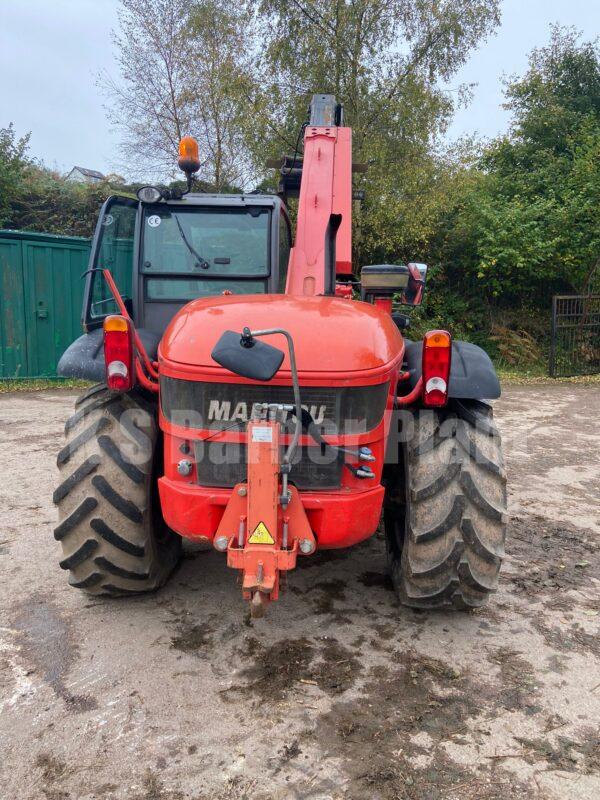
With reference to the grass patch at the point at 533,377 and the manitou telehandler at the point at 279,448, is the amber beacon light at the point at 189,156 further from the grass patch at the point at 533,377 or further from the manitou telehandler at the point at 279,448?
the grass patch at the point at 533,377

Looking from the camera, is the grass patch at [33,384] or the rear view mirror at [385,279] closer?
the rear view mirror at [385,279]

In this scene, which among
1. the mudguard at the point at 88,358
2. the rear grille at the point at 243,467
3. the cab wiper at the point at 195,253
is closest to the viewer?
the rear grille at the point at 243,467

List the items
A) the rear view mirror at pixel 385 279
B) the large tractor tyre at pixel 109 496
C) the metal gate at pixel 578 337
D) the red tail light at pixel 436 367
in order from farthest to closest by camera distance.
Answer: the metal gate at pixel 578 337, the rear view mirror at pixel 385 279, the large tractor tyre at pixel 109 496, the red tail light at pixel 436 367

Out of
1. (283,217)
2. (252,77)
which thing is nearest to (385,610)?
(283,217)

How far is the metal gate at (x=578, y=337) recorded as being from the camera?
43.6ft

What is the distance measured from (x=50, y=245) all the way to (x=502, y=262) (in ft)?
29.5

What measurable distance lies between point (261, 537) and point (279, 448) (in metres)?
0.33

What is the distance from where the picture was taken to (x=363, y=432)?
8.49 feet

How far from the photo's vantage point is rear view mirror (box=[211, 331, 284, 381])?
7.50 ft

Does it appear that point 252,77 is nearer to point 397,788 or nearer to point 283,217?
point 283,217

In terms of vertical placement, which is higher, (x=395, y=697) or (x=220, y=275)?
(x=220, y=275)

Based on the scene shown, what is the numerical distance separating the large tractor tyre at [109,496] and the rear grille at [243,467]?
0.45 metres

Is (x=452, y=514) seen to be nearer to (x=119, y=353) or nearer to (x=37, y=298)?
(x=119, y=353)

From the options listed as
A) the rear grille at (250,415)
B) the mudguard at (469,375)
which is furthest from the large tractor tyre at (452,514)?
the rear grille at (250,415)
